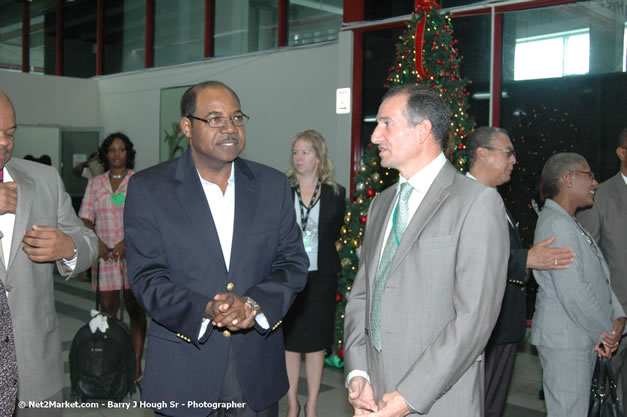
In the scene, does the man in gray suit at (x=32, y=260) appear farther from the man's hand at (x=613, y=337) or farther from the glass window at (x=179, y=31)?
the glass window at (x=179, y=31)

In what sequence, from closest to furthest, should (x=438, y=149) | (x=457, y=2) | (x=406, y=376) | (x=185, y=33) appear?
(x=406, y=376) → (x=438, y=149) → (x=457, y=2) → (x=185, y=33)

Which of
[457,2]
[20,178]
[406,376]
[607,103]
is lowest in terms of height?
[406,376]

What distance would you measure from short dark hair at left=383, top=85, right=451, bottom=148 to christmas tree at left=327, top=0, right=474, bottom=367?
11.0ft

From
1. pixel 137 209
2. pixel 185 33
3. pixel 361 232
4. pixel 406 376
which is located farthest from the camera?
pixel 185 33

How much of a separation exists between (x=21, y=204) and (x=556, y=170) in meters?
2.67

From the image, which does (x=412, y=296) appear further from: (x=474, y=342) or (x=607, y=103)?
(x=607, y=103)

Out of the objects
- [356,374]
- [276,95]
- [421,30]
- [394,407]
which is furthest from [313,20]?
[394,407]

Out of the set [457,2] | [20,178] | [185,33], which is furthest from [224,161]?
[185,33]

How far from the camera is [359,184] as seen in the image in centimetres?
550

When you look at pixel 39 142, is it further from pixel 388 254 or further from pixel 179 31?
pixel 388 254

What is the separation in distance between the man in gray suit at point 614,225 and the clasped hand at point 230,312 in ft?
9.21

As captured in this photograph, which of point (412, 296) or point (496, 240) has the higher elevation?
point (496, 240)

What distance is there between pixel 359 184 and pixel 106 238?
229 centimetres

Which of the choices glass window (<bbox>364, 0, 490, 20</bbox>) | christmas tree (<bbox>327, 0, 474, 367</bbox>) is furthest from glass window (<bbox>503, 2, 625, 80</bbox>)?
christmas tree (<bbox>327, 0, 474, 367</bbox>)
